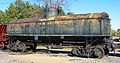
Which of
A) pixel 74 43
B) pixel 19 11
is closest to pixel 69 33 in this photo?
pixel 74 43

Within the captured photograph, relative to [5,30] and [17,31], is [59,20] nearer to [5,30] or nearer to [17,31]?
[17,31]

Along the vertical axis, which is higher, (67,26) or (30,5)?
(30,5)

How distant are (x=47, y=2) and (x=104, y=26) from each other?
28.8 m

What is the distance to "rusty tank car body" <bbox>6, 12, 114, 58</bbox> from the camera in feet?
64.5

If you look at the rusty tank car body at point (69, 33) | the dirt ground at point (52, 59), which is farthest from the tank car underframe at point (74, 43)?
the dirt ground at point (52, 59)

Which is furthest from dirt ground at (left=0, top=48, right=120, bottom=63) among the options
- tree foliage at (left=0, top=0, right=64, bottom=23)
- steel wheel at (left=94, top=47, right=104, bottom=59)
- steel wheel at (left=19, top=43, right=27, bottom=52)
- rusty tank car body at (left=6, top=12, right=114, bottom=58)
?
tree foliage at (left=0, top=0, right=64, bottom=23)

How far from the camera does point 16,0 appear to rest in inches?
1965

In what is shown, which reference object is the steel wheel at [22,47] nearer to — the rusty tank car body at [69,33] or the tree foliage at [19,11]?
the rusty tank car body at [69,33]

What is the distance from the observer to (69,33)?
21.0 metres

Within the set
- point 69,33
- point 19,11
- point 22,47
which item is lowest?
point 22,47

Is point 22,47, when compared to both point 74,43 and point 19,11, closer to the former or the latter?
point 74,43

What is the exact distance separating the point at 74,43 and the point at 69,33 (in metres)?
0.86

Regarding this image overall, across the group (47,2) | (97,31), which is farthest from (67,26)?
(47,2)

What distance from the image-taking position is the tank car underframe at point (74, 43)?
19547 millimetres
